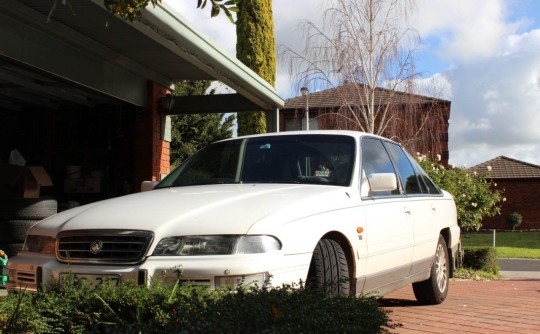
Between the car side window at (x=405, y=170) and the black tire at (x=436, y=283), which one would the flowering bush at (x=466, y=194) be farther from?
the car side window at (x=405, y=170)

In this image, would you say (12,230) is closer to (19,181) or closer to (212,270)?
(19,181)

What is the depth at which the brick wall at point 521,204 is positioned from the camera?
38.7 metres

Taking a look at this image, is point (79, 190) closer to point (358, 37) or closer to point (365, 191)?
point (365, 191)

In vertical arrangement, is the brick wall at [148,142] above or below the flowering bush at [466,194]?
above

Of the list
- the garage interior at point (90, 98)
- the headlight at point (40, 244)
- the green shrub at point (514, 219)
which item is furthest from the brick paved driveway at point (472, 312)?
the green shrub at point (514, 219)

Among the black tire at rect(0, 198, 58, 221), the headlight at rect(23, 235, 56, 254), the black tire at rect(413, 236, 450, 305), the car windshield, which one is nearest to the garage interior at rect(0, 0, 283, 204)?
the black tire at rect(0, 198, 58, 221)

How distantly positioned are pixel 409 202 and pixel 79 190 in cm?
612

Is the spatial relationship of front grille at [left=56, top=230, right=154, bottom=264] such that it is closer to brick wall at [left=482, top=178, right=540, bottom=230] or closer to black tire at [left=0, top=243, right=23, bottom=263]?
black tire at [left=0, top=243, right=23, bottom=263]

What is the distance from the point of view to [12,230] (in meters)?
8.09

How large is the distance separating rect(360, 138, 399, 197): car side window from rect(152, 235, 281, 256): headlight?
1576mm

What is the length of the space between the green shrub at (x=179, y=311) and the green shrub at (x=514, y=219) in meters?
36.1

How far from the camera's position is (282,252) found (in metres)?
3.96

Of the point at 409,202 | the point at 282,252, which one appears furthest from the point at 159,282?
the point at 409,202

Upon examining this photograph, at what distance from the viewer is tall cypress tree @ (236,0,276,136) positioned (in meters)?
14.2
